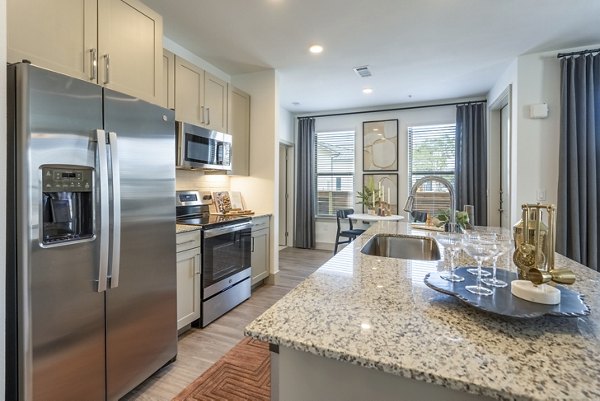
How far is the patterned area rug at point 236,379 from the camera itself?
1.79 metres

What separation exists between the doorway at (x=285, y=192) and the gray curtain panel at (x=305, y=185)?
0.22 meters

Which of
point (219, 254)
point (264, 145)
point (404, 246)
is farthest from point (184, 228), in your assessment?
point (264, 145)

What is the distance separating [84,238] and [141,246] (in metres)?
0.34

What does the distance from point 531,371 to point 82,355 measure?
179cm

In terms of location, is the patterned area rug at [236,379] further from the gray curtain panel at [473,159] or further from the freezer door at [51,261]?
the gray curtain panel at [473,159]

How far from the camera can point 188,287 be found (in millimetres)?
2461

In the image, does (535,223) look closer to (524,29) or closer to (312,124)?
(524,29)

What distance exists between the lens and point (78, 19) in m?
1.72

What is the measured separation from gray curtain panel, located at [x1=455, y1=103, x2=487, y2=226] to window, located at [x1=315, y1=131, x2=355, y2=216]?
186 centimetres

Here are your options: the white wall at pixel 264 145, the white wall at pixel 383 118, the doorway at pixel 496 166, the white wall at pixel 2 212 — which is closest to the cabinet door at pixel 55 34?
the white wall at pixel 2 212

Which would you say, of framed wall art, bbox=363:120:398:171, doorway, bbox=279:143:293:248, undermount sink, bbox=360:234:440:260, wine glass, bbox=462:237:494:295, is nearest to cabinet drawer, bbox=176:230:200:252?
undermount sink, bbox=360:234:440:260

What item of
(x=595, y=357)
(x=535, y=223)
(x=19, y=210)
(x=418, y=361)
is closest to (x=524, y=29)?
(x=535, y=223)

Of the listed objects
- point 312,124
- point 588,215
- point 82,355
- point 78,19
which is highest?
point 312,124

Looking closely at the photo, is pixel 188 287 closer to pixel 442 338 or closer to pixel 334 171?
pixel 442 338
